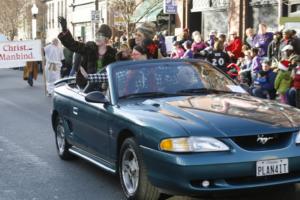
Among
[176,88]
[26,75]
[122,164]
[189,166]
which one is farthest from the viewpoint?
[26,75]

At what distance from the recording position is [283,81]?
12.3 m

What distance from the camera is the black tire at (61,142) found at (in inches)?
326

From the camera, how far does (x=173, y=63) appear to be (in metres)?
7.00

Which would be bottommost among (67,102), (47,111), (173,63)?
(47,111)

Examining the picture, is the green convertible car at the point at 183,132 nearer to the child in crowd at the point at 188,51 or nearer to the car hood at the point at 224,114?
the car hood at the point at 224,114

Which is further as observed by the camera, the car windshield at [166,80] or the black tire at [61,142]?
the black tire at [61,142]

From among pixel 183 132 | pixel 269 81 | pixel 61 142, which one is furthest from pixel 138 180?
pixel 269 81

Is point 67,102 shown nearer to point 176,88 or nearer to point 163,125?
point 176,88

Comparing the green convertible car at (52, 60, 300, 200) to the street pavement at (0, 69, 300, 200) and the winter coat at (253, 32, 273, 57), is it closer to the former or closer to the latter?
the street pavement at (0, 69, 300, 200)

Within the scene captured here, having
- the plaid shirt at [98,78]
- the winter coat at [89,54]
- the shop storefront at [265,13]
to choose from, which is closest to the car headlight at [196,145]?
the plaid shirt at [98,78]

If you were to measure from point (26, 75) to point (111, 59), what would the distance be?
1326 centimetres

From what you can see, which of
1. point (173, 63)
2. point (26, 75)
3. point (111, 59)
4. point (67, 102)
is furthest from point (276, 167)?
point (26, 75)

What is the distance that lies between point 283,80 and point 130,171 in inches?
276

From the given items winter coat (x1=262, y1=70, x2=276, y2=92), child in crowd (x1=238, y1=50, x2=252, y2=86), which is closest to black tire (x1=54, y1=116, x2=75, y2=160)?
winter coat (x1=262, y1=70, x2=276, y2=92)
